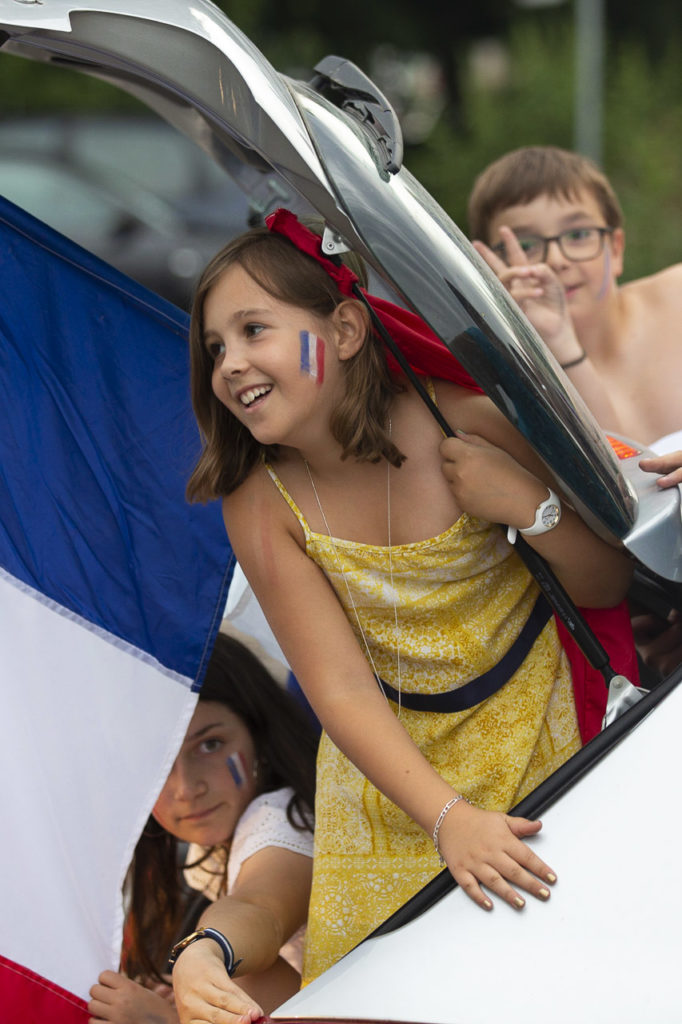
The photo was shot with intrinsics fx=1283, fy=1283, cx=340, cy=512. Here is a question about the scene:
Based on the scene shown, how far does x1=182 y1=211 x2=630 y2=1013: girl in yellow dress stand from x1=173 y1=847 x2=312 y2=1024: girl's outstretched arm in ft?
0.25

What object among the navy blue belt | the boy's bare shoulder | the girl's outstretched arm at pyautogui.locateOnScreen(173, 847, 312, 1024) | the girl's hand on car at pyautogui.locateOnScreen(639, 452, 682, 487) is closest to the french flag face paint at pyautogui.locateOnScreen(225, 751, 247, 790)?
the girl's outstretched arm at pyautogui.locateOnScreen(173, 847, 312, 1024)

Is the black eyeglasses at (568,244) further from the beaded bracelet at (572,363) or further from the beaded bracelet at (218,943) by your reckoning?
the beaded bracelet at (218,943)

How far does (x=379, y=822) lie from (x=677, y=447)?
2.64 feet

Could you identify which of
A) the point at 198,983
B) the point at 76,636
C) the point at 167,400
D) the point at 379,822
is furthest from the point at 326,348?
the point at 198,983

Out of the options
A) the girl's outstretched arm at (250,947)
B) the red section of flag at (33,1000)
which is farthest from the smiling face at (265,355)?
the red section of flag at (33,1000)

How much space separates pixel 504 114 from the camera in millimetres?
11742

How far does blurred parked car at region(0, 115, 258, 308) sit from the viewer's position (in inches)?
364

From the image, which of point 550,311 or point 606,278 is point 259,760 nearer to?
point 550,311

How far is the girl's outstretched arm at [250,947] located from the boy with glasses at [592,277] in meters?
1.18

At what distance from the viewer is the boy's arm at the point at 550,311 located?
103 inches

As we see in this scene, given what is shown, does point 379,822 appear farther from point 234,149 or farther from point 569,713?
point 234,149

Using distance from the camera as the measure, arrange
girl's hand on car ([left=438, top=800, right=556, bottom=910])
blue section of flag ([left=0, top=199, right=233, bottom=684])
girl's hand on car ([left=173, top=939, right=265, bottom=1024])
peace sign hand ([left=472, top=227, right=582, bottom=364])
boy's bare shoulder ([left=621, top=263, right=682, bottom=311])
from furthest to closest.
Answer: boy's bare shoulder ([left=621, top=263, right=682, bottom=311]), peace sign hand ([left=472, top=227, right=582, bottom=364]), blue section of flag ([left=0, top=199, right=233, bottom=684]), girl's hand on car ([left=173, top=939, right=265, bottom=1024]), girl's hand on car ([left=438, top=800, right=556, bottom=910])

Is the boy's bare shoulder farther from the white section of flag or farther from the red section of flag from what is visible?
the red section of flag

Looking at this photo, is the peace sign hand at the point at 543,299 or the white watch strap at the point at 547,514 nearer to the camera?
the white watch strap at the point at 547,514
